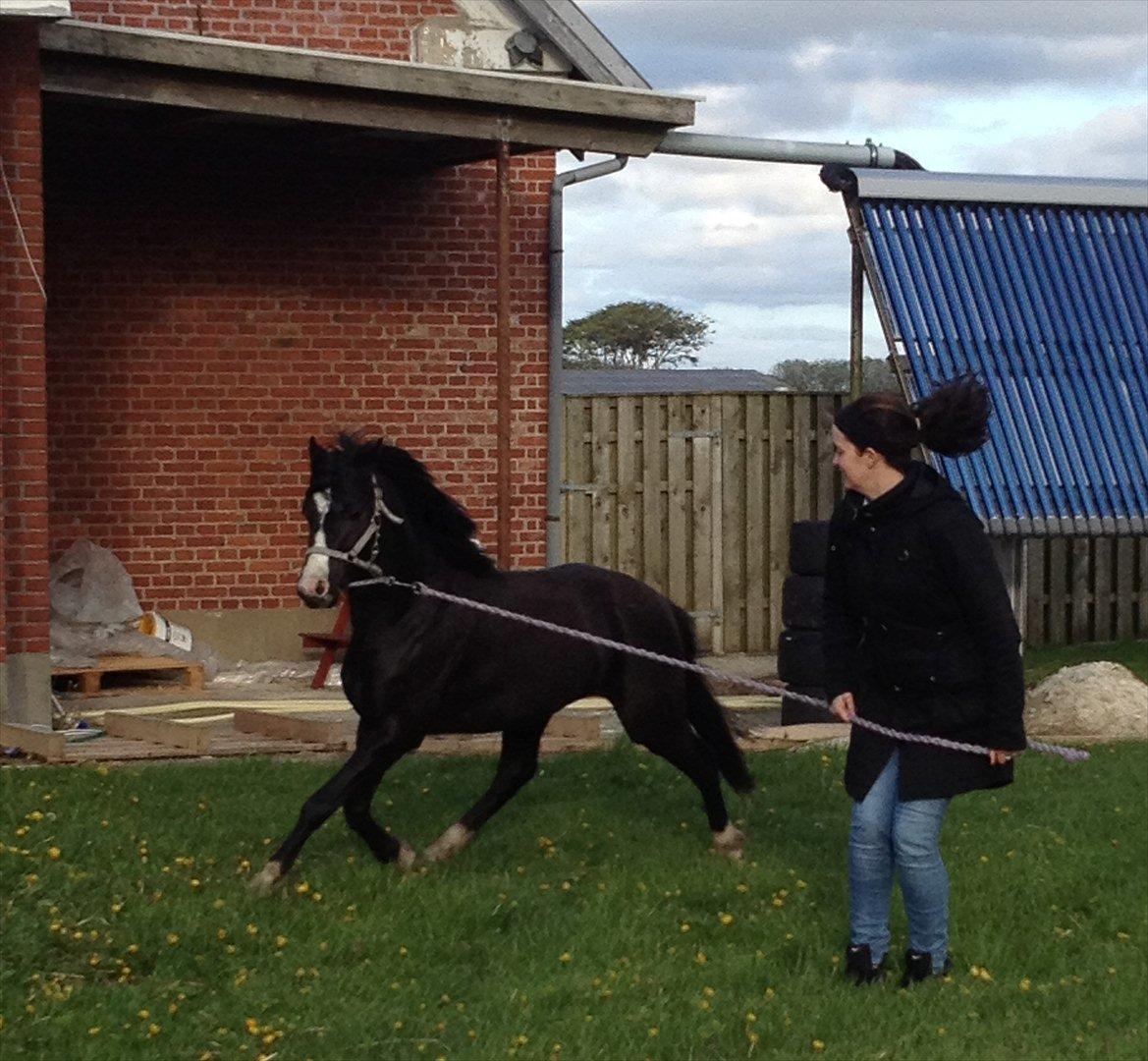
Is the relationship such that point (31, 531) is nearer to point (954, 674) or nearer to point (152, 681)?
point (152, 681)

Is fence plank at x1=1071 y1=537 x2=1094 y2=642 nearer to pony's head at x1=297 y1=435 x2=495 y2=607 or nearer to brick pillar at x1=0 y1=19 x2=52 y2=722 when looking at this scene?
brick pillar at x1=0 y1=19 x2=52 y2=722

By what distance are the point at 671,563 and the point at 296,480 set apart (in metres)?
3.97

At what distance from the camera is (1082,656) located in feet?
58.0

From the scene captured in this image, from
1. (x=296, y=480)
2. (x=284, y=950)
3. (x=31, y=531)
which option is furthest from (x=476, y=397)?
(x=284, y=950)

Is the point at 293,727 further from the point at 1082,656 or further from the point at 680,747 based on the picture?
the point at 1082,656

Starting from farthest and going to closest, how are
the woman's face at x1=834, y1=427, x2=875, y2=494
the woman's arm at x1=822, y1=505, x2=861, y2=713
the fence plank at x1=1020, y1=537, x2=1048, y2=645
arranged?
the fence plank at x1=1020, y1=537, x2=1048, y2=645 → the woman's arm at x1=822, y1=505, x2=861, y2=713 → the woman's face at x1=834, y1=427, x2=875, y2=494

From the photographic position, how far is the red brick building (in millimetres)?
15039

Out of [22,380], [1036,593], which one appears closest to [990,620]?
[22,380]

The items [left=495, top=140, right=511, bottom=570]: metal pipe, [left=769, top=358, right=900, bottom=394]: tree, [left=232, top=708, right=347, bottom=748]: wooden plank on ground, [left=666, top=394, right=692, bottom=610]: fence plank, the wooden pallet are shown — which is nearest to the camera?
[left=232, top=708, right=347, bottom=748]: wooden plank on ground

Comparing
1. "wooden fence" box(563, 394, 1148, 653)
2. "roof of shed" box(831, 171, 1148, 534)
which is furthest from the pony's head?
"wooden fence" box(563, 394, 1148, 653)

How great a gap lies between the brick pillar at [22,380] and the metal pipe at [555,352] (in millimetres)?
5089

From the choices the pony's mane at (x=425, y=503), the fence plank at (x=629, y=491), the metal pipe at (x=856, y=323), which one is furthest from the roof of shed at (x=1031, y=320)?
the pony's mane at (x=425, y=503)

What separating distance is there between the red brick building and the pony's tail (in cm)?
482

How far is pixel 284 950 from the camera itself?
7.55 meters
